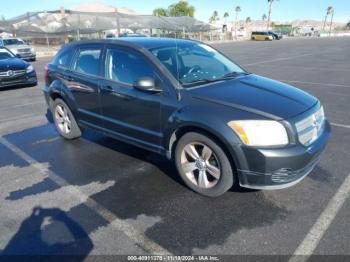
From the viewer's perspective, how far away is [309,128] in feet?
11.1

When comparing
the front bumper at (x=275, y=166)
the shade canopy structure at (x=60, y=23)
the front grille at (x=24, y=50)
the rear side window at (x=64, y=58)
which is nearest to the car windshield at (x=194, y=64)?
the front bumper at (x=275, y=166)

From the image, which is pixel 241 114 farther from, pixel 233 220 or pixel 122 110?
pixel 122 110

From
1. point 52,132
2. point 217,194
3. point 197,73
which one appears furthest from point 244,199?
point 52,132

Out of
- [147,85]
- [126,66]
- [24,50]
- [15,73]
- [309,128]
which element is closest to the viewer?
[309,128]

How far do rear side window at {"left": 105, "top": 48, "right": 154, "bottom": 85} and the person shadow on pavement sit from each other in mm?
1890

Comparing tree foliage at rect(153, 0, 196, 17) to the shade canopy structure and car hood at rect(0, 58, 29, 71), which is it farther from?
car hood at rect(0, 58, 29, 71)

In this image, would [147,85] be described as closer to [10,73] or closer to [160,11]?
[10,73]

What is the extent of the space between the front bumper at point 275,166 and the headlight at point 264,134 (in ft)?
0.24

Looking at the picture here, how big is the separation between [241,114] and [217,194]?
37.7 inches

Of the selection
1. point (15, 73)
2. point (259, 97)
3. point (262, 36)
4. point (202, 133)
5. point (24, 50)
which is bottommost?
point (262, 36)

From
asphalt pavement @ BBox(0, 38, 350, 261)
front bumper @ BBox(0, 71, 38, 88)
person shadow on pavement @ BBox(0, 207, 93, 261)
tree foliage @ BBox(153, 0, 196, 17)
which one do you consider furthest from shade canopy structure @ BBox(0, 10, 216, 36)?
tree foliage @ BBox(153, 0, 196, 17)

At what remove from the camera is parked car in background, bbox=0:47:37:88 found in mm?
10336

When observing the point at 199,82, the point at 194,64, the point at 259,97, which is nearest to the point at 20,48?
the point at 194,64

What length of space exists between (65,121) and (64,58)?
1108 mm
